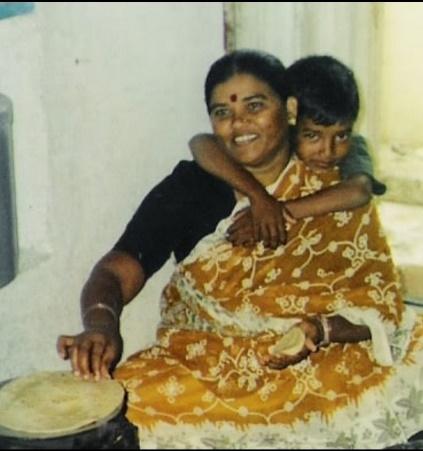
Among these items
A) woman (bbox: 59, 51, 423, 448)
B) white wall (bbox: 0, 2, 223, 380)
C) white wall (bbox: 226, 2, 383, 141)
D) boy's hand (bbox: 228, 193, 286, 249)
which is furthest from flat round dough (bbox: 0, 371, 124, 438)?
white wall (bbox: 226, 2, 383, 141)

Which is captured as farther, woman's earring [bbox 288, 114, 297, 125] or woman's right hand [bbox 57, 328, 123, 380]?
woman's earring [bbox 288, 114, 297, 125]

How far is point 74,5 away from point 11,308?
1.87 feet

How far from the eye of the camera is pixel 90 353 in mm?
1540

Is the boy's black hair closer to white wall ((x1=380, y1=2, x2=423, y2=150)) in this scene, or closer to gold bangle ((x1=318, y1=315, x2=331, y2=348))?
white wall ((x1=380, y1=2, x2=423, y2=150))

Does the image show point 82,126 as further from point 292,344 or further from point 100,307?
point 292,344

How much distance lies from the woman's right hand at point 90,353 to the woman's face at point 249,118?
45 cm

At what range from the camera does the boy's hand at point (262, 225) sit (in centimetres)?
176

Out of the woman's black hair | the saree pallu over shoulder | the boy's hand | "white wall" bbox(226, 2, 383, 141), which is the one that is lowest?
the saree pallu over shoulder

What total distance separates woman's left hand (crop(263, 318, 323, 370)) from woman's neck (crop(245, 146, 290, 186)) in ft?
0.97

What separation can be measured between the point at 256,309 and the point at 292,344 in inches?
4.9

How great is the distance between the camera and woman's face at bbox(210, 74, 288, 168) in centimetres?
176

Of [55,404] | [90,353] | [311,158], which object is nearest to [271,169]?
[311,158]

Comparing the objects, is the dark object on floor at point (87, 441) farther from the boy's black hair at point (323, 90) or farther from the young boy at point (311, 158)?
the boy's black hair at point (323, 90)

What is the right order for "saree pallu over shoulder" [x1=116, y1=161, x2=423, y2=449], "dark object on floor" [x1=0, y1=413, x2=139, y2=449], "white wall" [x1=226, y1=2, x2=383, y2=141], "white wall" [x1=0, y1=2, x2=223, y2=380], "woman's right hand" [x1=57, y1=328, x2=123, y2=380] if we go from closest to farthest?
"dark object on floor" [x1=0, y1=413, x2=139, y2=449] → "woman's right hand" [x1=57, y1=328, x2=123, y2=380] → "saree pallu over shoulder" [x1=116, y1=161, x2=423, y2=449] → "white wall" [x1=0, y1=2, x2=223, y2=380] → "white wall" [x1=226, y1=2, x2=383, y2=141]
